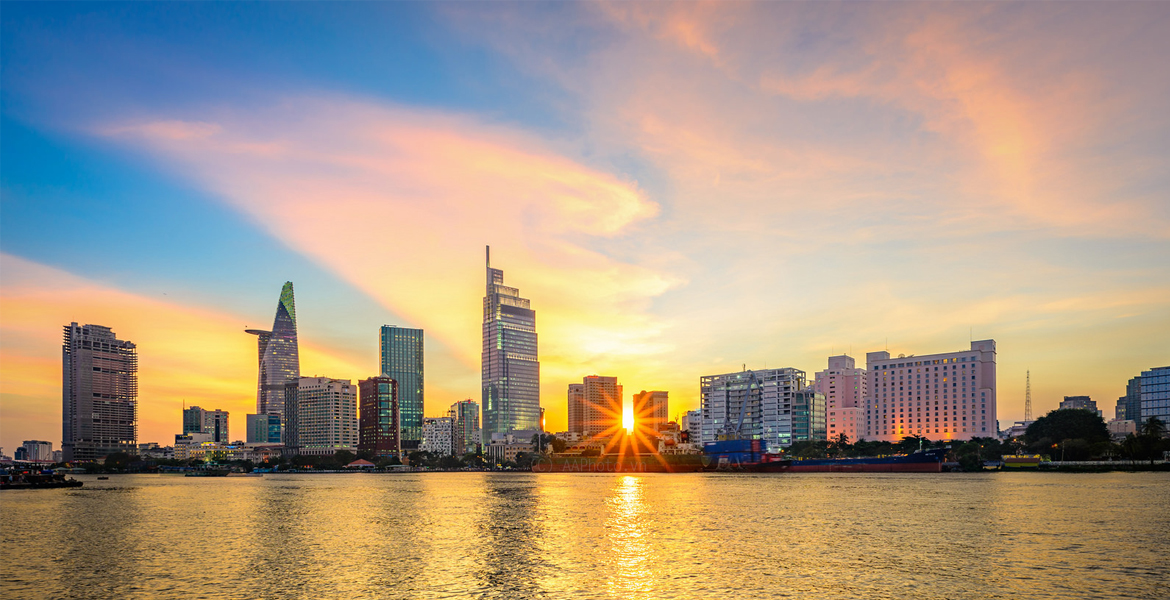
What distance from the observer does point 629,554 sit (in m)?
64.2

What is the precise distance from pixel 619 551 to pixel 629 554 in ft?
7.09

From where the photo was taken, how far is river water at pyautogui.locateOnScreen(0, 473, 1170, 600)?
164 feet

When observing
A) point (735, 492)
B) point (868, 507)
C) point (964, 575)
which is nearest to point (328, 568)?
point (964, 575)

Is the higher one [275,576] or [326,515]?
[275,576]

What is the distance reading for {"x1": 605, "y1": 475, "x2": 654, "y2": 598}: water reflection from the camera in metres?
49.6

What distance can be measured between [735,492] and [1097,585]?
104 metres

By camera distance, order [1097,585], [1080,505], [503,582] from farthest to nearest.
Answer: [1080,505]
[503,582]
[1097,585]

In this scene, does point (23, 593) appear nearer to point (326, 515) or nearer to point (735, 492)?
point (326, 515)

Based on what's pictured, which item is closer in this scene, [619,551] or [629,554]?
[629,554]

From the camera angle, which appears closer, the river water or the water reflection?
the water reflection

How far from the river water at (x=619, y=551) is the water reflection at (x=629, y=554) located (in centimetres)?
25

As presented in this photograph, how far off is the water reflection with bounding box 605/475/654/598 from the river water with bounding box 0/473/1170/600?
25cm

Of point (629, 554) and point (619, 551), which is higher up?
point (629, 554)

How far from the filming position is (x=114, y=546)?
73812 mm
